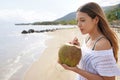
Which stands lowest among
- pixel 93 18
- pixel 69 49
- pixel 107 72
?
pixel 107 72

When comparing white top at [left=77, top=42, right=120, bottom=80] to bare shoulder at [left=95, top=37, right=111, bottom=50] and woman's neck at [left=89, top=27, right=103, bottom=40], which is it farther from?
woman's neck at [left=89, top=27, right=103, bottom=40]

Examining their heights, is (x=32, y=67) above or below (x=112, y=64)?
below

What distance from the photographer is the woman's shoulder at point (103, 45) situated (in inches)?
82.5

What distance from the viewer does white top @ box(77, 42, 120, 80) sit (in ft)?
6.81

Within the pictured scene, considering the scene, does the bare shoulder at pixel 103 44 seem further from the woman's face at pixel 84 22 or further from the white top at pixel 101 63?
the woman's face at pixel 84 22

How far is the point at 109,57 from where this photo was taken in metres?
2.08

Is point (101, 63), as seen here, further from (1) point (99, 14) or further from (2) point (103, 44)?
(1) point (99, 14)

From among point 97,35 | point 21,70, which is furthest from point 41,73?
point 97,35

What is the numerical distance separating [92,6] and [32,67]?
43.3ft

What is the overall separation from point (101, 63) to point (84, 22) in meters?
0.38

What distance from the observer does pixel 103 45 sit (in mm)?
2102

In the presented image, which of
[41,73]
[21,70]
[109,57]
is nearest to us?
[109,57]

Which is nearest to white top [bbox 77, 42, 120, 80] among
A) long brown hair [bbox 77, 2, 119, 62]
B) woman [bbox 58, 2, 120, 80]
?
woman [bbox 58, 2, 120, 80]

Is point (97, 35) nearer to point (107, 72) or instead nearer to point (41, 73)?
point (107, 72)
